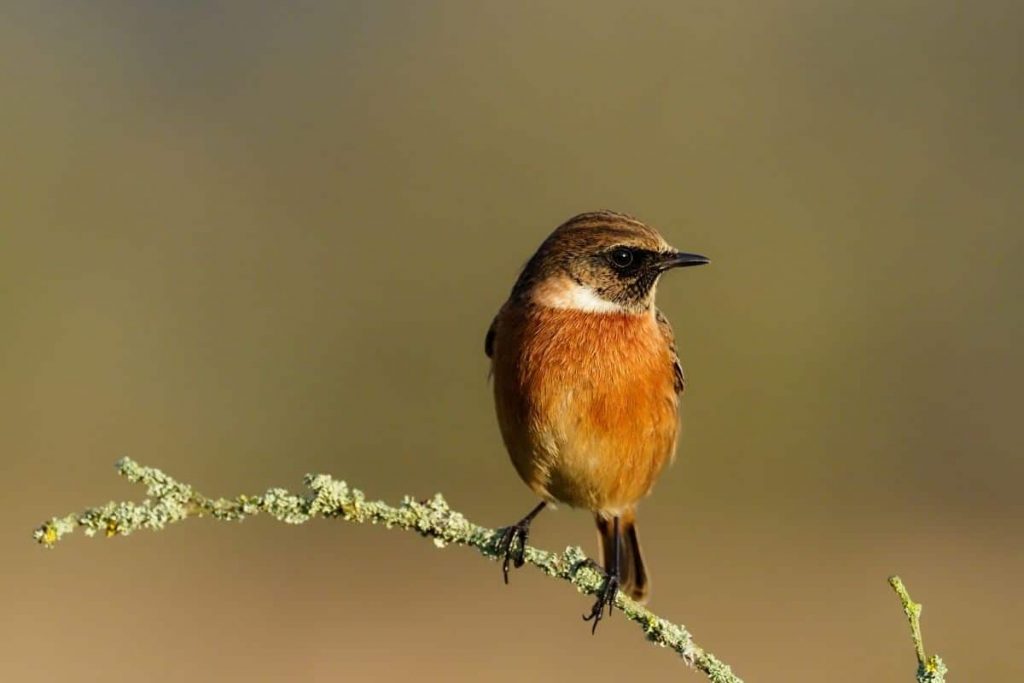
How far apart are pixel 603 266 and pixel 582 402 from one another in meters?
0.63

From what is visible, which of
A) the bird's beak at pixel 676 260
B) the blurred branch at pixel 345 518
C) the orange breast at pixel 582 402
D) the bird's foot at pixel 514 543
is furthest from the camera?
the bird's beak at pixel 676 260

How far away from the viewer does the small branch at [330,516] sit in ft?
7.85

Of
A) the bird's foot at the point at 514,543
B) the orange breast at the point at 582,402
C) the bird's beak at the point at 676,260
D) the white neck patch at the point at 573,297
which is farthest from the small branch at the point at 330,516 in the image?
the bird's beak at the point at 676,260

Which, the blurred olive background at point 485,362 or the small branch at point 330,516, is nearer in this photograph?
the small branch at point 330,516

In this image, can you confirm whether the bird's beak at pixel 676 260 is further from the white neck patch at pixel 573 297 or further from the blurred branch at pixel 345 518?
the blurred branch at pixel 345 518

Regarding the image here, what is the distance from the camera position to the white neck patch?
15.6 ft

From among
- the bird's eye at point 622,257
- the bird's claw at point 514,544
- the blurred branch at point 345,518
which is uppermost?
the bird's eye at point 622,257

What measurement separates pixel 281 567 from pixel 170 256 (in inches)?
147

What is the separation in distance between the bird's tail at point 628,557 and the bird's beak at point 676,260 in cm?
163

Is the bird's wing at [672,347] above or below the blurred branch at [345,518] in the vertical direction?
above

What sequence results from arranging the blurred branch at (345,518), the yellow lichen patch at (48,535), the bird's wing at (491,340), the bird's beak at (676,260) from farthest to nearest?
the bird's wing at (491,340), the bird's beak at (676,260), the blurred branch at (345,518), the yellow lichen patch at (48,535)

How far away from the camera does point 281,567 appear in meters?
11.8

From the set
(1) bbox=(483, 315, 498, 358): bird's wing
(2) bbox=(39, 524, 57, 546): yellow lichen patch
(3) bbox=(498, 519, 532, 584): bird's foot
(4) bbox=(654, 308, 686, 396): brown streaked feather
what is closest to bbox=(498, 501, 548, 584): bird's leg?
(3) bbox=(498, 519, 532, 584): bird's foot

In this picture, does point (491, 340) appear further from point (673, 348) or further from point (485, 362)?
point (485, 362)
